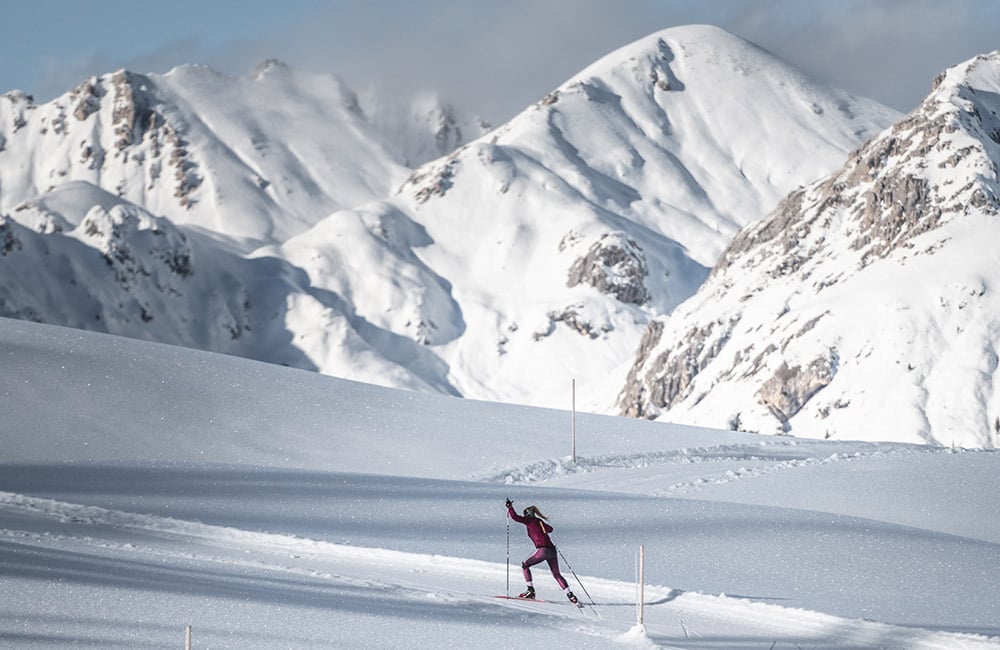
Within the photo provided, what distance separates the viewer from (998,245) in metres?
100

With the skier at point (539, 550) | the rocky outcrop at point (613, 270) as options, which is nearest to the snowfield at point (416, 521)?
the skier at point (539, 550)

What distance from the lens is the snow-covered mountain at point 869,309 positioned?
89.0 metres

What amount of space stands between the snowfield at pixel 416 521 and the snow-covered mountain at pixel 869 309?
49053 mm

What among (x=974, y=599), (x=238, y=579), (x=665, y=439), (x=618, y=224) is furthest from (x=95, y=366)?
(x=618, y=224)

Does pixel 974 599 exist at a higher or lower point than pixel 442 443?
lower

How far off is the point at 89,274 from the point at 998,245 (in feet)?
412

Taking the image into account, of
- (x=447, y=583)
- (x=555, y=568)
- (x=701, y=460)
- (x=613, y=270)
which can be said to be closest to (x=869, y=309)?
(x=701, y=460)

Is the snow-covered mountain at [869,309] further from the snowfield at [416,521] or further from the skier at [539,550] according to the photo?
the skier at [539,550]

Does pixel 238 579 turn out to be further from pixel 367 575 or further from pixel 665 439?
pixel 665 439

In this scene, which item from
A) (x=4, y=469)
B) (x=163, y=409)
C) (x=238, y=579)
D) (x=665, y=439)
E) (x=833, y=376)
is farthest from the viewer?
(x=833, y=376)

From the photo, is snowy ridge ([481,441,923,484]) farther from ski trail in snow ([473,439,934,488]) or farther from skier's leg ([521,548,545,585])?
skier's leg ([521,548,545,585])

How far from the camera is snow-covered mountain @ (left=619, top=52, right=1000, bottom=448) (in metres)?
89.0

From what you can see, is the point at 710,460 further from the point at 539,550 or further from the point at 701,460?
the point at 539,550

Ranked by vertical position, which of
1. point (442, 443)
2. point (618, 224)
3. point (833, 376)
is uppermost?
point (618, 224)
